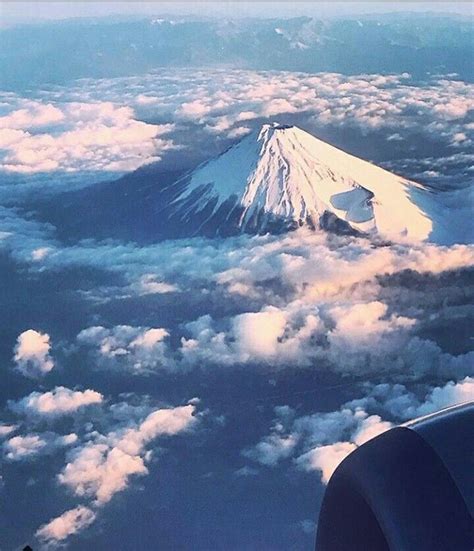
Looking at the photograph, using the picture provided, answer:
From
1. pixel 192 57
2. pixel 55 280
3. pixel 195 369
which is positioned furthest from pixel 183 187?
pixel 192 57

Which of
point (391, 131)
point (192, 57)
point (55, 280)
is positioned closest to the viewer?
point (55, 280)

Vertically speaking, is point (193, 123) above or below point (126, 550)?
above

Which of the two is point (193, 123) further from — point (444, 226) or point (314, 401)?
point (314, 401)

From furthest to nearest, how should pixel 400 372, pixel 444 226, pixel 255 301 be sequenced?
pixel 444 226, pixel 255 301, pixel 400 372

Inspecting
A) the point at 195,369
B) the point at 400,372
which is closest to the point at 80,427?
the point at 195,369

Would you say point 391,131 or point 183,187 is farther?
point 391,131

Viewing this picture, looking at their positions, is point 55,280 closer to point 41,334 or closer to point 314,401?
point 41,334
